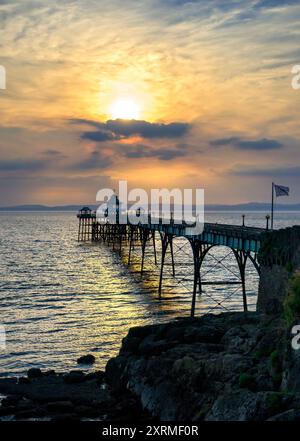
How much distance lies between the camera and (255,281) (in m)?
67.4

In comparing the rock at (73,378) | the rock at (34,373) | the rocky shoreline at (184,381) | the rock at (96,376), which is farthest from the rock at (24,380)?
the rock at (96,376)

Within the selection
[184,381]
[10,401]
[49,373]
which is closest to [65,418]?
[10,401]

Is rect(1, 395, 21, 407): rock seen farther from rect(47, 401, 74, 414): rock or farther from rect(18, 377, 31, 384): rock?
rect(18, 377, 31, 384): rock

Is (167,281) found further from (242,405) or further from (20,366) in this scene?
(242,405)

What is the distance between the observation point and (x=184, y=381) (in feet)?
69.8

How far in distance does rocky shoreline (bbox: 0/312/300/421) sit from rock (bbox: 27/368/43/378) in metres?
0.05

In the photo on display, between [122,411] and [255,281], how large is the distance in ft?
156

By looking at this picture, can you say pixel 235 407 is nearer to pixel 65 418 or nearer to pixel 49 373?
pixel 65 418

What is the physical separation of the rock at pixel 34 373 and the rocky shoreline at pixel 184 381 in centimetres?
5

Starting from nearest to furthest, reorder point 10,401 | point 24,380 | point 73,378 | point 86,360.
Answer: point 10,401, point 73,378, point 24,380, point 86,360

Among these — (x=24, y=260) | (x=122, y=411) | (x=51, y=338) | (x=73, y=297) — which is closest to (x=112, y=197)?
(x=24, y=260)

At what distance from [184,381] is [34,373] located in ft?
31.4

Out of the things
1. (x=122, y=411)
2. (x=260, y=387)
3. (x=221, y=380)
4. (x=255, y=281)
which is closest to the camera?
(x=260, y=387)
